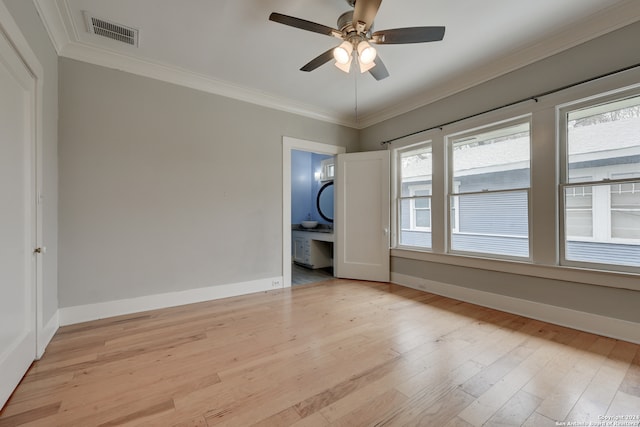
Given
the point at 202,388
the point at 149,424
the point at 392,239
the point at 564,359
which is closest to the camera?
the point at 149,424

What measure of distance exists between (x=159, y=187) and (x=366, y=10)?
2696 millimetres

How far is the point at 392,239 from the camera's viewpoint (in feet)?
13.8

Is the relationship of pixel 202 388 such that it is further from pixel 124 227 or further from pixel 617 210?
pixel 617 210

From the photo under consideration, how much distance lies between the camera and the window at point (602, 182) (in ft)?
7.41

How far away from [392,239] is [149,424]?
3580 mm

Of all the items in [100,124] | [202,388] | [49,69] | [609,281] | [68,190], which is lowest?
[202,388]

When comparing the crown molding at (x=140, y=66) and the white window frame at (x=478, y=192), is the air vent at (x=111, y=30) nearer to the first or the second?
the crown molding at (x=140, y=66)

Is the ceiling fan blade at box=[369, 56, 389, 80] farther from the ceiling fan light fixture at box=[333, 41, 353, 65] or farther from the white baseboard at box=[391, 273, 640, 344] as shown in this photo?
the white baseboard at box=[391, 273, 640, 344]

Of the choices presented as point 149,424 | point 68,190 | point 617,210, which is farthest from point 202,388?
point 617,210

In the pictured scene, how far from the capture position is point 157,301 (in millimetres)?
2984

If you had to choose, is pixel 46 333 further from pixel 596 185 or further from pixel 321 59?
pixel 596 185

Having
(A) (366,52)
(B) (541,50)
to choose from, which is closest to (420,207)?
(B) (541,50)

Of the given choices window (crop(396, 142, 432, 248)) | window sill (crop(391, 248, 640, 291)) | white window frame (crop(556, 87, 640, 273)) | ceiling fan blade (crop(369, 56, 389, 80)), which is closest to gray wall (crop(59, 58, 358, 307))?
ceiling fan blade (crop(369, 56, 389, 80))

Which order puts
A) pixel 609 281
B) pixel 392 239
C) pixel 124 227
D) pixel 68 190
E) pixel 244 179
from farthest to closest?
pixel 392 239 → pixel 244 179 → pixel 124 227 → pixel 68 190 → pixel 609 281
